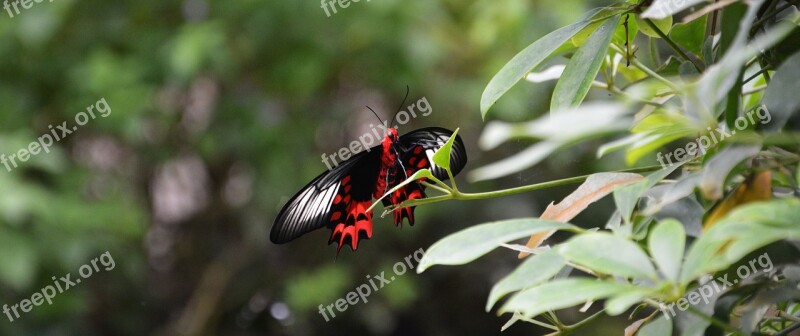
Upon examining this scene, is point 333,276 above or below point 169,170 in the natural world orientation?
below

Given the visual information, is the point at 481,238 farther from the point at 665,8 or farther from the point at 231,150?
the point at 231,150

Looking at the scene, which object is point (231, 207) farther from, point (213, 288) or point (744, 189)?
point (744, 189)

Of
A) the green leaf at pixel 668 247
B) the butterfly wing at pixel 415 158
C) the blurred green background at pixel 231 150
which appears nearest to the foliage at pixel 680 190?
the green leaf at pixel 668 247

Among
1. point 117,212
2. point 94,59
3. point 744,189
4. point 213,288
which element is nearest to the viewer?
point 744,189

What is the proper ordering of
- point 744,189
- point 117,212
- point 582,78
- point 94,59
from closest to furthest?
point 744,189 → point 582,78 → point 94,59 → point 117,212

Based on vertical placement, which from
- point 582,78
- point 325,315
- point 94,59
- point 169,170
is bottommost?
point 325,315

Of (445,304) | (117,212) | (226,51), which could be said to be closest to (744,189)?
(226,51)
